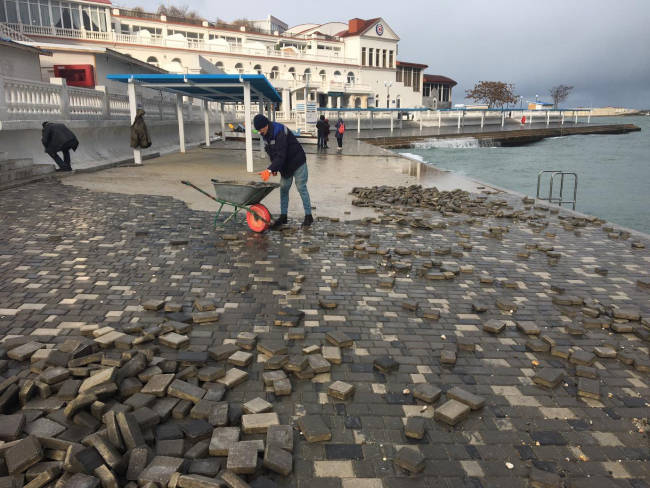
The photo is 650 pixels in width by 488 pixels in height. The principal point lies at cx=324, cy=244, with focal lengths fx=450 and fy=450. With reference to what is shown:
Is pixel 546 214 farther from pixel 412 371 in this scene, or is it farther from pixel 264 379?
pixel 264 379

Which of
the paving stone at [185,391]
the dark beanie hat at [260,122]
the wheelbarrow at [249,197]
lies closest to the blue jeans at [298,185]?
the wheelbarrow at [249,197]

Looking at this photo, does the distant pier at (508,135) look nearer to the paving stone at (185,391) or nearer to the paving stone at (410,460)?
the paving stone at (185,391)

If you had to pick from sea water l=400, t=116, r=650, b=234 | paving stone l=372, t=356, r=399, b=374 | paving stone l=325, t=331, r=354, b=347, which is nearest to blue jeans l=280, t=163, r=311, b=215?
paving stone l=325, t=331, r=354, b=347

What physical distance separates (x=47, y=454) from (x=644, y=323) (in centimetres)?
524

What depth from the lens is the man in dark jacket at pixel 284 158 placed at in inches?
308

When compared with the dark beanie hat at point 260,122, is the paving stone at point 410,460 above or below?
below

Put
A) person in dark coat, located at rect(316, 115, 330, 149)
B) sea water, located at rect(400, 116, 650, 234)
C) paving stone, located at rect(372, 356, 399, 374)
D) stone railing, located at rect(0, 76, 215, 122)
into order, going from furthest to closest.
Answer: person in dark coat, located at rect(316, 115, 330, 149), sea water, located at rect(400, 116, 650, 234), stone railing, located at rect(0, 76, 215, 122), paving stone, located at rect(372, 356, 399, 374)

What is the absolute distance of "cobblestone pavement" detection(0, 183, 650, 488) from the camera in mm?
2816

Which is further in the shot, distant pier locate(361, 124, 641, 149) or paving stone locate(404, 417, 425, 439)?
Result: distant pier locate(361, 124, 641, 149)

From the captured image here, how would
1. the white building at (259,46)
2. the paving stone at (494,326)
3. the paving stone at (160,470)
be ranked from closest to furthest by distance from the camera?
the paving stone at (160,470), the paving stone at (494,326), the white building at (259,46)

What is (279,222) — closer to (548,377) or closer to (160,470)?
(548,377)

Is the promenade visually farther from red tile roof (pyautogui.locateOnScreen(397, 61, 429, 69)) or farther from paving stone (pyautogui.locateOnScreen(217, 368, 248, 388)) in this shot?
red tile roof (pyautogui.locateOnScreen(397, 61, 429, 69))

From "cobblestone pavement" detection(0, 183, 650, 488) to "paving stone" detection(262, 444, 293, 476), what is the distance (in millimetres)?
57

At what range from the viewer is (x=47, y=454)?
268 centimetres
